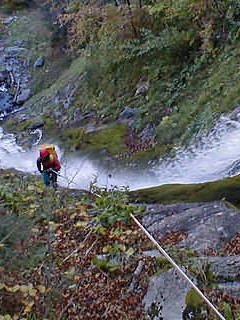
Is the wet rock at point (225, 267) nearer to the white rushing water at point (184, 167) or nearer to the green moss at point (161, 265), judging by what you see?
the green moss at point (161, 265)

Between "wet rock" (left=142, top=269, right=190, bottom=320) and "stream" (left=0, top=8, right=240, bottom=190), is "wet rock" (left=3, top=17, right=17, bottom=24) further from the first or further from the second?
"wet rock" (left=142, top=269, right=190, bottom=320)

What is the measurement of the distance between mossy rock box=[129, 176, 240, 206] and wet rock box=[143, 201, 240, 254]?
244mm

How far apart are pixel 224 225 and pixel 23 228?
88.9 inches

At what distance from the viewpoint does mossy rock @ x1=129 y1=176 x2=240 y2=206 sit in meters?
5.71

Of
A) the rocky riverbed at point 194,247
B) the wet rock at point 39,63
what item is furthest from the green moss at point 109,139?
the wet rock at point 39,63

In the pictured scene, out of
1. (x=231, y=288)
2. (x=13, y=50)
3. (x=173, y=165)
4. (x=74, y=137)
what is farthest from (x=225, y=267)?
(x=13, y=50)

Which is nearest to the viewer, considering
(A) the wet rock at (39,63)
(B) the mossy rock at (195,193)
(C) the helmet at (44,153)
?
(B) the mossy rock at (195,193)

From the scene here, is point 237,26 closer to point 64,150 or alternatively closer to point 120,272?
point 64,150

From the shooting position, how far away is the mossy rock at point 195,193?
18.7 ft

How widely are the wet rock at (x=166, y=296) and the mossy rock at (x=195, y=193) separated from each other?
193 centimetres

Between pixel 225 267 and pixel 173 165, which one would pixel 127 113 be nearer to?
pixel 173 165

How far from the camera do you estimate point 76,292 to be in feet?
13.3

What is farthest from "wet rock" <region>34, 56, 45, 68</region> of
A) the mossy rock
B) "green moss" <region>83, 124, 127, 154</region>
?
the mossy rock

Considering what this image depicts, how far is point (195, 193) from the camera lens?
20.3 feet
